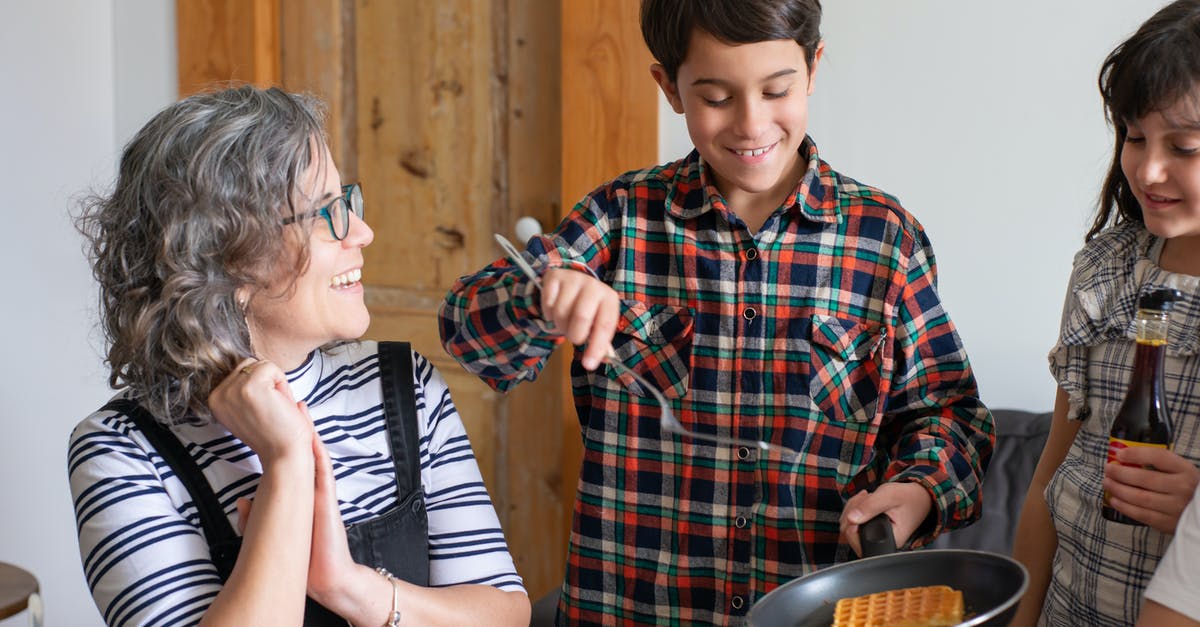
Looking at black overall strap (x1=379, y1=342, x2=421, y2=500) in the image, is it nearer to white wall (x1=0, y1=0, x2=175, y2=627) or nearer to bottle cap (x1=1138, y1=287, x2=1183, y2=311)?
bottle cap (x1=1138, y1=287, x2=1183, y2=311)

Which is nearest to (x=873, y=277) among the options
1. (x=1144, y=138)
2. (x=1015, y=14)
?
(x=1144, y=138)

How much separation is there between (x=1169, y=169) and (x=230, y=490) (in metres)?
1.09

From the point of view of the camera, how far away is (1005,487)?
2.12 metres

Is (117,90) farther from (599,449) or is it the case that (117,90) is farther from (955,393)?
(955,393)

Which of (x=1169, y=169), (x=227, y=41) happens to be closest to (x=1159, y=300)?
(x=1169, y=169)

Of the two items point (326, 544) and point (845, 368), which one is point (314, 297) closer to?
point (326, 544)

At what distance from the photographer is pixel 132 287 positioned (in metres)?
1.28

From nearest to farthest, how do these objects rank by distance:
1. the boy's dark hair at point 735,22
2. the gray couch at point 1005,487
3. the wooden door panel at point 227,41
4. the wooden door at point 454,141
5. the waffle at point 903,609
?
the waffle at point 903,609 < the boy's dark hair at point 735,22 < the gray couch at point 1005,487 < the wooden door at point 454,141 < the wooden door panel at point 227,41

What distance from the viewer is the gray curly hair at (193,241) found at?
1254mm

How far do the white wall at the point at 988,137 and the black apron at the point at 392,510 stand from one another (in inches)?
51.2

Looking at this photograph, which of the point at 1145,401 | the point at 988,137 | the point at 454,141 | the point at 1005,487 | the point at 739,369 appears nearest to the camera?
the point at 1145,401

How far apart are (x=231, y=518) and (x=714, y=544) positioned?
588 mm

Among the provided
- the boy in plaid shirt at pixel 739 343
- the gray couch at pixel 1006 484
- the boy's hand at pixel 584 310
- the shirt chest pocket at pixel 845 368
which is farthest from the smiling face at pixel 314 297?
the gray couch at pixel 1006 484

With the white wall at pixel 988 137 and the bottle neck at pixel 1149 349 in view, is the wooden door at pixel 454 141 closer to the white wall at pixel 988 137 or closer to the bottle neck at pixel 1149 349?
the white wall at pixel 988 137
